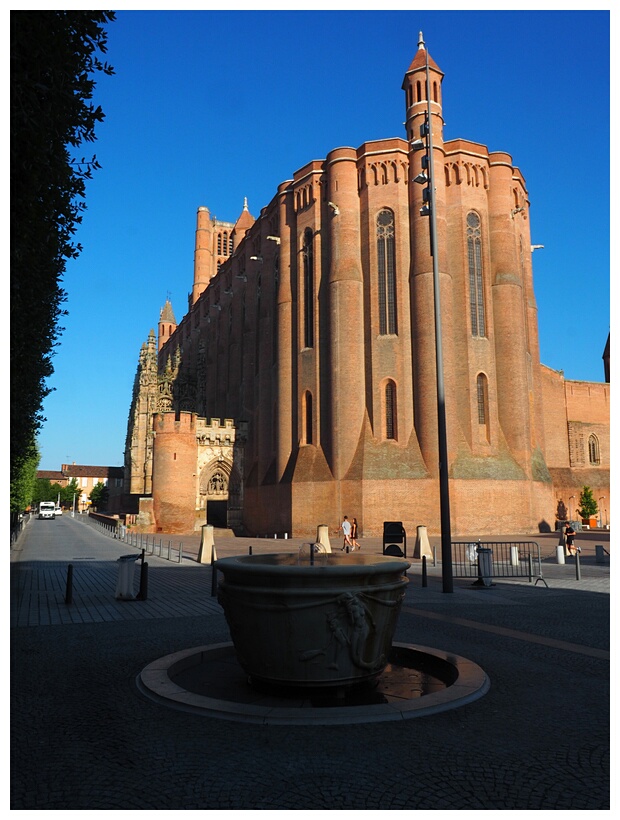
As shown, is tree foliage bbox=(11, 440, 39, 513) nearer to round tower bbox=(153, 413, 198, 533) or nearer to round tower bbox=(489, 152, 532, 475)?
round tower bbox=(153, 413, 198, 533)

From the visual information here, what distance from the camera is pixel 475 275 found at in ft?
119

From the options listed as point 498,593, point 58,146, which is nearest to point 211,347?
point 498,593

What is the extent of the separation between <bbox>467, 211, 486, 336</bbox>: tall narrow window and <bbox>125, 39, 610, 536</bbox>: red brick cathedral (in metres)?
0.10

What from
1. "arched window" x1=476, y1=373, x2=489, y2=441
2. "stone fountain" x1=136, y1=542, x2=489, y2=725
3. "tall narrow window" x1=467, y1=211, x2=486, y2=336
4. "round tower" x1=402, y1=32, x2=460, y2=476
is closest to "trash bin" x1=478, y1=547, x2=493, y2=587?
"stone fountain" x1=136, y1=542, x2=489, y2=725

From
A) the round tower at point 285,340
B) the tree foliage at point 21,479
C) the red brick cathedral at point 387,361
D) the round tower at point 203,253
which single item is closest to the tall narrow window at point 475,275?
the red brick cathedral at point 387,361

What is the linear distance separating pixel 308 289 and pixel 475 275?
1013 cm

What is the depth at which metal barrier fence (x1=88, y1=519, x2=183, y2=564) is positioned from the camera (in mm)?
22805

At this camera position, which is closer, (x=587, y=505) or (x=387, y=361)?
(x=387, y=361)

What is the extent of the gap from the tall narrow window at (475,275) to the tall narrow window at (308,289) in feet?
31.1

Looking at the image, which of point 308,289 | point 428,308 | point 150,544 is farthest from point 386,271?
point 150,544

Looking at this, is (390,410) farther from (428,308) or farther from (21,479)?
(21,479)

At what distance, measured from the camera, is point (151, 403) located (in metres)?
61.1

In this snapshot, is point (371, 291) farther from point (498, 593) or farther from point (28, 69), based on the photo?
point (28, 69)

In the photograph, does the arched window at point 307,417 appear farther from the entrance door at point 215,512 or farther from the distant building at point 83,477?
the distant building at point 83,477
